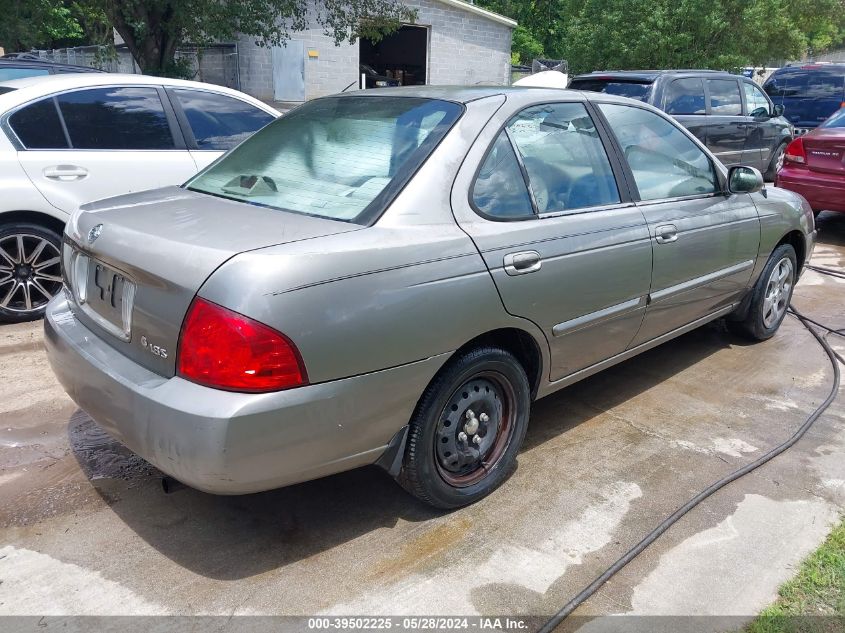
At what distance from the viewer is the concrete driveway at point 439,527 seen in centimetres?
259

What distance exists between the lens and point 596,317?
347 cm

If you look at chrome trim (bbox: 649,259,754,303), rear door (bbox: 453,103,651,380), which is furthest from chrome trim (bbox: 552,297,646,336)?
chrome trim (bbox: 649,259,754,303)

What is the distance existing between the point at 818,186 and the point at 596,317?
20.1 ft

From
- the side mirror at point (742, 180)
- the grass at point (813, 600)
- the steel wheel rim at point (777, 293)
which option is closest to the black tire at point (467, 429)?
the grass at point (813, 600)

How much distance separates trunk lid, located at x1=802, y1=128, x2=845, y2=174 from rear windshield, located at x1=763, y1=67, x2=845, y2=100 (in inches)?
289

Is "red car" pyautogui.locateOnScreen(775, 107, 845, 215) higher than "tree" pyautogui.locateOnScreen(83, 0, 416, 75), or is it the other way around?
"tree" pyautogui.locateOnScreen(83, 0, 416, 75)

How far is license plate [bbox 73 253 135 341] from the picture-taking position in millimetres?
2654

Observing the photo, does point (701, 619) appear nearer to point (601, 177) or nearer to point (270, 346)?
point (270, 346)

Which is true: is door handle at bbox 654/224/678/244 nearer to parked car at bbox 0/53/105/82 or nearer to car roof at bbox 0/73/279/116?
car roof at bbox 0/73/279/116

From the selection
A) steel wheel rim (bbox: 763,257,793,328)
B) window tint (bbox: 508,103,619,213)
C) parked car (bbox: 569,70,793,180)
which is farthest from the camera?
parked car (bbox: 569,70,793,180)

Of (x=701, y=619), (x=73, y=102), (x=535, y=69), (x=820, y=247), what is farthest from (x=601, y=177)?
(x=535, y=69)

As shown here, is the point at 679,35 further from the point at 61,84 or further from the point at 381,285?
the point at 381,285

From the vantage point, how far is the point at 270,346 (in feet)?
7.60

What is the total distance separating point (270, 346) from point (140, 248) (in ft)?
2.25
